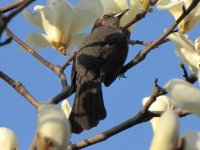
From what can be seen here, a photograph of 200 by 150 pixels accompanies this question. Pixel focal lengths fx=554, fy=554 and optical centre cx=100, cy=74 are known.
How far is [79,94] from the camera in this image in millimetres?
3154

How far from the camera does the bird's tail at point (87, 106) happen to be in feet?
8.29

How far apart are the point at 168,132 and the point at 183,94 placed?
0.46ft

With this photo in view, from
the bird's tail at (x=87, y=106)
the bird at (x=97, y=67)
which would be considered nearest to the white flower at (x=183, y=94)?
the bird's tail at (x=87, y=106)

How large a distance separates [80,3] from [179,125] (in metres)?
1.55

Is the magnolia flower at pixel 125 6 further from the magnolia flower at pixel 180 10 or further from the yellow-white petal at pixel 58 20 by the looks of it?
the yellow-white petal at pixel 58 20

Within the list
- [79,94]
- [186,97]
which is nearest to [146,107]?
[186,97]

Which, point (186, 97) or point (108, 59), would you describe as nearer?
point (186, 97)

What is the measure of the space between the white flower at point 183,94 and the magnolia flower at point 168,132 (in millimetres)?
94

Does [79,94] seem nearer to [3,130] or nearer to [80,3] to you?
[80,3]

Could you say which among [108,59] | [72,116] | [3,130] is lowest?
[108,59]

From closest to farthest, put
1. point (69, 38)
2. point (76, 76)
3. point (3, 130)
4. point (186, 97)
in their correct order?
point (186, 97) < point (3, 130) < point (69, 38) < point (76, 76)

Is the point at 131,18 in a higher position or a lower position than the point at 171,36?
lower

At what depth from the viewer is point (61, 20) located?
2461mm

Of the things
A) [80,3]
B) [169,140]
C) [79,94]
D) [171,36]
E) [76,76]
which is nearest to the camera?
[169,140]
